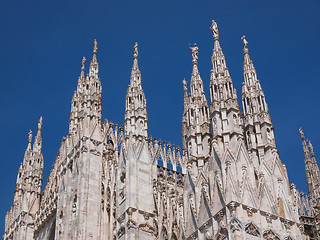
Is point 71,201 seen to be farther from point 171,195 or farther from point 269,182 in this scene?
point 269,182

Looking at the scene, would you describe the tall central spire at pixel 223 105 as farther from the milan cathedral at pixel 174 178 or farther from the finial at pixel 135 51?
the finial at pixel 135 51

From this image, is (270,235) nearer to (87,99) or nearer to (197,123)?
(197,123)

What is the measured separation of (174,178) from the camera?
31.3m

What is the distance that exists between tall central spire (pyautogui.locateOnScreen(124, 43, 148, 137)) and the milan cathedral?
0.21 feet

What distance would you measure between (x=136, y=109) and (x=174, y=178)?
14.2ft

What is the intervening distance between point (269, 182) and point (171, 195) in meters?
8.71

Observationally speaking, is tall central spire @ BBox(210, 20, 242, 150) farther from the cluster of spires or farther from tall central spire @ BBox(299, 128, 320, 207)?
the cluster of spires

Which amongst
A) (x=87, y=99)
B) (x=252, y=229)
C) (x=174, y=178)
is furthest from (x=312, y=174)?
(x=252, y=229)

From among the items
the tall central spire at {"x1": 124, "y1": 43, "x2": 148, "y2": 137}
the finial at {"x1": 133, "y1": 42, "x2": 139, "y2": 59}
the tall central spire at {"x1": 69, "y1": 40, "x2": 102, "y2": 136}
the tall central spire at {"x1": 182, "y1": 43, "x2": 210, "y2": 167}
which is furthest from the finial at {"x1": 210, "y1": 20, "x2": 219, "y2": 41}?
the tall central spire at {"x1": 69, "y1": 40, "x2": 102, "y2": 136}

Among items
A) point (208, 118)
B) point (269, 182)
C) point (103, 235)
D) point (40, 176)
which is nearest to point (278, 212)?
point (269, 182)

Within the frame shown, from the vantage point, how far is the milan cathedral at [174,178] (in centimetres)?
1975

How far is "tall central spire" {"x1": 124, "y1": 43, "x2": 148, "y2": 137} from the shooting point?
29.1 m

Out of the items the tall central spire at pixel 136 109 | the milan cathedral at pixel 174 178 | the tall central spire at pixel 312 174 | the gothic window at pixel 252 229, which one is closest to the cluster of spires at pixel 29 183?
the milan cathedral at pixel 174 178

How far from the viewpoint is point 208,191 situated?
67.0 feet
